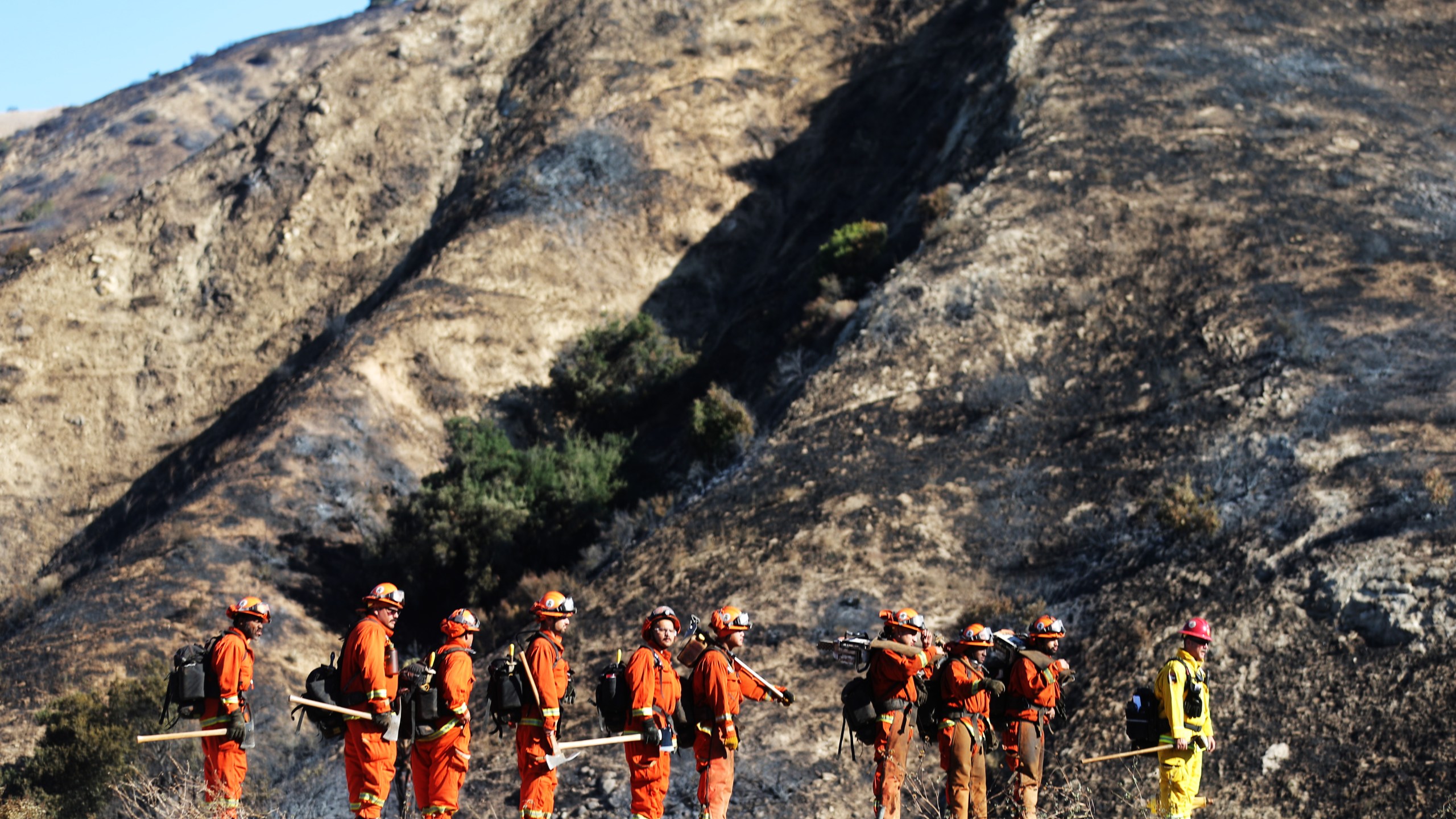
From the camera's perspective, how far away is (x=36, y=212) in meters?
52.6

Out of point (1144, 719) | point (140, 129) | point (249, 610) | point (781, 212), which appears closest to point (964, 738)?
point (1144, 719)

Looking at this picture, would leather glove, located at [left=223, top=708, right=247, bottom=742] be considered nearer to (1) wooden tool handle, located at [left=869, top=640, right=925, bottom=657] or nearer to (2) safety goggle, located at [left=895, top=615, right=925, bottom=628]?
(1) wooden tool handle, located at [left=869, top=640, right=925, bottom=657]

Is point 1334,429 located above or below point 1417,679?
above

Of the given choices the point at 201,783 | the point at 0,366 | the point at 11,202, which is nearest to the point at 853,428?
the point at 201,783

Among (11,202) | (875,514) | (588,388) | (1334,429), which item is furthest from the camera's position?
(11,202)

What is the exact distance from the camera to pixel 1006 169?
24.0 metres

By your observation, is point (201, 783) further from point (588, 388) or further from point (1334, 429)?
point (588, 388)

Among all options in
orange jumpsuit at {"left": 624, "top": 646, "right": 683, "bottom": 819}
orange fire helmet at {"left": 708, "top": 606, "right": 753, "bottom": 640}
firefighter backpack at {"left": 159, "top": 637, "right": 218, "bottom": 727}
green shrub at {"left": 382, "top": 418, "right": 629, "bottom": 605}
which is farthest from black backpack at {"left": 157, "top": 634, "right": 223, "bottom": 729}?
green shrub at {"left": 382, "top": 418, "right": 629, "bottom": 605}

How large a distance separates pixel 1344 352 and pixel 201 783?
16.1m

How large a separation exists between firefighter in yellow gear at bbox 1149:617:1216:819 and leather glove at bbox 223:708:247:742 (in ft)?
26.6

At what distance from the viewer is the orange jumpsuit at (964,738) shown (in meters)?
10.1

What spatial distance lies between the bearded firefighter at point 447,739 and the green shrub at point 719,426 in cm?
1184

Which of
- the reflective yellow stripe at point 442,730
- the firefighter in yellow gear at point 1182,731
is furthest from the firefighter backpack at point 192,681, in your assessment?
the firefighter in yellow gear at point 1182,731

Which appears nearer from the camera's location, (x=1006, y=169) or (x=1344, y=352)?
(x=1344, y=352)
